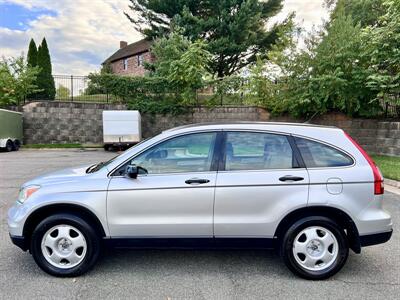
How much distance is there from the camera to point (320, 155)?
352 centimetres

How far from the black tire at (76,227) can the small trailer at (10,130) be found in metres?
15.0

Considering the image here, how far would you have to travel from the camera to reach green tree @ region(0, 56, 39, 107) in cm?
1909

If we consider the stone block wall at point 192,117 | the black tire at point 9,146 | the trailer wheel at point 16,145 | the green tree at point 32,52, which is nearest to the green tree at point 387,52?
the stone block wall at point 192,117

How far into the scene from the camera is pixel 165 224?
343cm

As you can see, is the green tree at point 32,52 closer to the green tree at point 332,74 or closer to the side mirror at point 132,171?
the green tree at point 332,74

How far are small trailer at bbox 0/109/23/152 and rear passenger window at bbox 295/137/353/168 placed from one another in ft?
54.4

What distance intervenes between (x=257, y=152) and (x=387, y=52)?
451 inches

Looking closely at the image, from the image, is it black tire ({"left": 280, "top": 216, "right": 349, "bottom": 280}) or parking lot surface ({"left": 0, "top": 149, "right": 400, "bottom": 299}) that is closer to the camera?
parking lot surface ({"left": 0, "top": 149, "right": 400, "bottom": 299})

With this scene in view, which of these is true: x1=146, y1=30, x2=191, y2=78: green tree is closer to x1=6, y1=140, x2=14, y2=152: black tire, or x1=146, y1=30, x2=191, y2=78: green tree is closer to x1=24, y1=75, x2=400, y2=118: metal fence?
x1=24, y1=75, x2=400, y2=118: metal fence

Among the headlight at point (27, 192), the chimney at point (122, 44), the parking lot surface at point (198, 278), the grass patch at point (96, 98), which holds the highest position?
the chimney at point (122, 44)

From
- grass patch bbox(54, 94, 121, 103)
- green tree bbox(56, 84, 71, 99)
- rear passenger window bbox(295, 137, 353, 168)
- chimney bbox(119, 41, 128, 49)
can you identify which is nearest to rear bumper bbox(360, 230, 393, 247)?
rear passenger window bbox(295, 137, 353, 168)

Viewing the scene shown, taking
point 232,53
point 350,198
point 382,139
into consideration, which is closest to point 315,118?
point 382,139

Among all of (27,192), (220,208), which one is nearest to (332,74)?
(220,208)

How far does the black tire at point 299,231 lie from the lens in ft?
11.2
